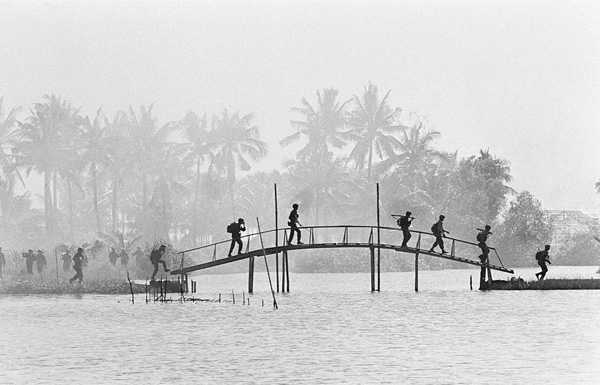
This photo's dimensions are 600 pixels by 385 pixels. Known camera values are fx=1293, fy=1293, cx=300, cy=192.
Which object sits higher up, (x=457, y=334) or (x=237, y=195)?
(x=237, y=195)

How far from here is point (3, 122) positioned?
134m

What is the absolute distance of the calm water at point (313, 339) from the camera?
36.9 meters

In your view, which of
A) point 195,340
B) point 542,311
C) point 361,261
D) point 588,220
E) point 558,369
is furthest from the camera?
point 588,220

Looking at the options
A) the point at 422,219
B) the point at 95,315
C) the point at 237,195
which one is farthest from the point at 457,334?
the point at 237,195

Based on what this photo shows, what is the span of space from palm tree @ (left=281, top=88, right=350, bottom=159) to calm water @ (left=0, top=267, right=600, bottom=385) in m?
63.1

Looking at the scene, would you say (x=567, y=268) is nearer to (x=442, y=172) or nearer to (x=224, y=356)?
(x=442, y=172)

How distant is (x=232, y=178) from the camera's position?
135 metres

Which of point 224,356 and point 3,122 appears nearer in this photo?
point 224,356

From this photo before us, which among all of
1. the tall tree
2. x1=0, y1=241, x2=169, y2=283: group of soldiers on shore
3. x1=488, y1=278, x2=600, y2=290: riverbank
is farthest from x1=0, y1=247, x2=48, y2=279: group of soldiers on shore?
the tall tree

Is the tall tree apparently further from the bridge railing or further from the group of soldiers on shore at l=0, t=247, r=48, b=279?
the group of soldiers on shore at l=0, t=247, r=48, b=279

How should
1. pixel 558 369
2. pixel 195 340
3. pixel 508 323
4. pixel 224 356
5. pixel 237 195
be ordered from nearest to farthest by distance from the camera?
pixel 558 369, pixel 224 356, pixel 195 340, pixel 508 323, pixel 237 195

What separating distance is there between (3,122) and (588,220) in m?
60.6

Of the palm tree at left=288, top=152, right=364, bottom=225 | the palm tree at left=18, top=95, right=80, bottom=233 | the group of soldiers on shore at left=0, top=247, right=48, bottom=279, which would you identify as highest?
the palm tree at left=18, top=95, right=80, bottom=233

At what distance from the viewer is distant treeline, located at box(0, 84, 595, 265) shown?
108 metres
